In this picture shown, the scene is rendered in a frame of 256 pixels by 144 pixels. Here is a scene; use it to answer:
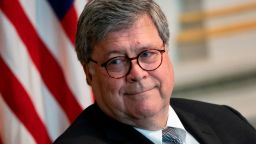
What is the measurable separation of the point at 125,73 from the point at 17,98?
0.52 metres

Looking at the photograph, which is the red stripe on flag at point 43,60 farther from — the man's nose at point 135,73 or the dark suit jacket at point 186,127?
the man's nose at point 135,73

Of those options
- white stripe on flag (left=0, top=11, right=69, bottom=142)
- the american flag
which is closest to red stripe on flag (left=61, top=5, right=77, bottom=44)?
the american flag

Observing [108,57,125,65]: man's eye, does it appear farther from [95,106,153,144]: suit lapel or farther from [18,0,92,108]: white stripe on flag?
[18,0,92,108]: white stripe on flag

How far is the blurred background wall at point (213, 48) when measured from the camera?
7.66 ft

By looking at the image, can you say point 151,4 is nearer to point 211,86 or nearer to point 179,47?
point 179,47

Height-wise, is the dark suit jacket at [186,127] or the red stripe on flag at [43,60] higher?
the red stripe on flag at [43,60]

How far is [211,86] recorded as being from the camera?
2453 millimetres

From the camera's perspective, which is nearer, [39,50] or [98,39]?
[98,39]

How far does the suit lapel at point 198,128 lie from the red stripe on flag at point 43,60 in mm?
406

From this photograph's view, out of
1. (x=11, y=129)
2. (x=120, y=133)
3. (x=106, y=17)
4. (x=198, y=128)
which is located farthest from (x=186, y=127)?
(x=11, y=129)

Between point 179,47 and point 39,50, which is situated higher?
point 39,50

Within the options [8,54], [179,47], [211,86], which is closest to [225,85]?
[211,86]

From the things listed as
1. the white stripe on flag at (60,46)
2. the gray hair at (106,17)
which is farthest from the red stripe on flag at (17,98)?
the gray hair at (106,17)

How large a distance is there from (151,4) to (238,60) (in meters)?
1.28
